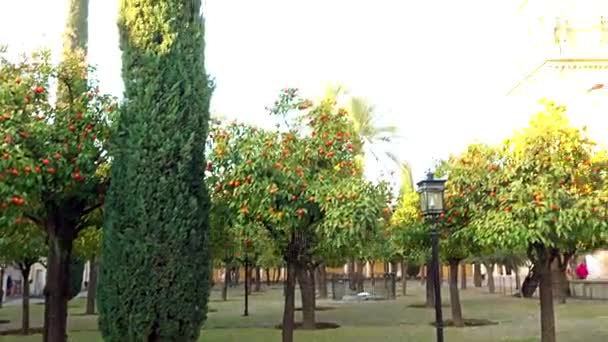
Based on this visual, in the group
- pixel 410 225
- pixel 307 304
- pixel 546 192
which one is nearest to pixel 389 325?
pixel 307 304

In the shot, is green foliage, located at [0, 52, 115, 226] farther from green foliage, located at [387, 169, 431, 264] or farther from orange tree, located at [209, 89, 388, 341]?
green foliage, located at [387, 169, 431, 264]

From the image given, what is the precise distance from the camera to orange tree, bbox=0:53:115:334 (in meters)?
8.80

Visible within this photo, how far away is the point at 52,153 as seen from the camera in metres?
9.43

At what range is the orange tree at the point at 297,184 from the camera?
10.6m

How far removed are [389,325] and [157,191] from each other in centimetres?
1227

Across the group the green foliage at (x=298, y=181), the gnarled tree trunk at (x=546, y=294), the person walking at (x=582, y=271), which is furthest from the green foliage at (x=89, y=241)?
the person walking at (x=582, y=271)

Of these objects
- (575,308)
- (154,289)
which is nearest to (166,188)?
(154,289)

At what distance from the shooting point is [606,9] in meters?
33.4

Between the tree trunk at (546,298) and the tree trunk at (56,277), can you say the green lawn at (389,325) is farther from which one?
the tree trunk at (56,277)

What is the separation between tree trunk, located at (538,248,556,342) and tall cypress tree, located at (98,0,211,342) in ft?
20.8

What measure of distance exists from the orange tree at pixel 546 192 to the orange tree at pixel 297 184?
2.03 meters

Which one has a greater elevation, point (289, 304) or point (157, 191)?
point (157, 191)

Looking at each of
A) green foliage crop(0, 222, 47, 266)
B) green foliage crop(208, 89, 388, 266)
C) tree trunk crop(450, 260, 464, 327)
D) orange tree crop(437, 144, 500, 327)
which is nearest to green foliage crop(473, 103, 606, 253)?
orange tree crop(437, 144, 500, 327)

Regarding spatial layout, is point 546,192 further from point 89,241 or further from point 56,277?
point 89,241
